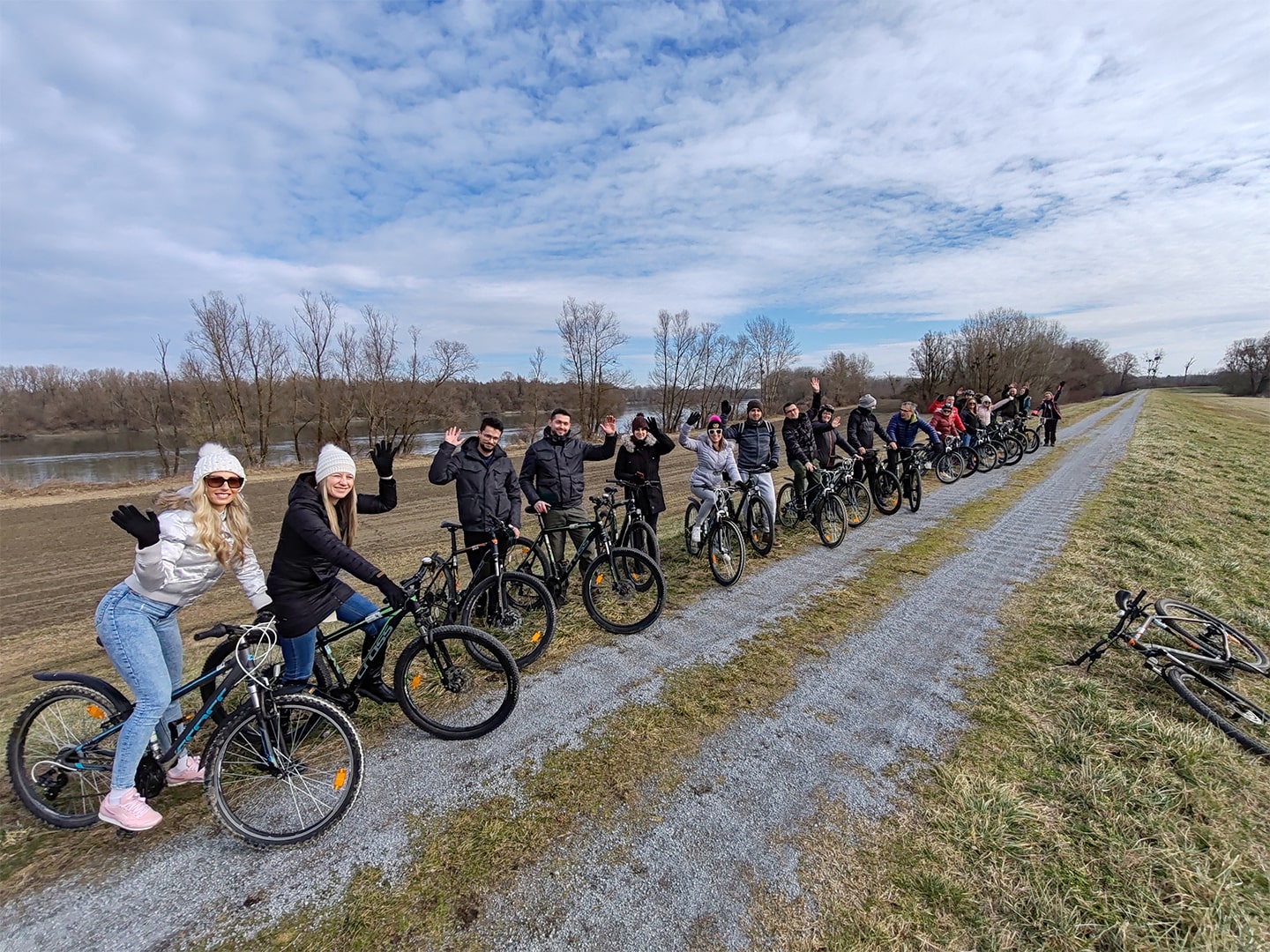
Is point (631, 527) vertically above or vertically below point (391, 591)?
below

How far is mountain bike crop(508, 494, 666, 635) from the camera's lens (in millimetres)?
4531

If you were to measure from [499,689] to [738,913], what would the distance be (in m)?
1.97

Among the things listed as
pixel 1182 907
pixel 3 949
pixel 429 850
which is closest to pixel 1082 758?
pixel 1182 907

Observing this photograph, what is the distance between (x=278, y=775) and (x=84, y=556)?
12.9 m

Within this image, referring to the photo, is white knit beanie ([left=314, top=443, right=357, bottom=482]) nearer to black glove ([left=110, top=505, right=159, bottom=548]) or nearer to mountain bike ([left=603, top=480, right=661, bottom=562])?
black glove ([left=110, top=505, right=159, bottom=548])

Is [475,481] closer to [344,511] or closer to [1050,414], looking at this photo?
[344,511]

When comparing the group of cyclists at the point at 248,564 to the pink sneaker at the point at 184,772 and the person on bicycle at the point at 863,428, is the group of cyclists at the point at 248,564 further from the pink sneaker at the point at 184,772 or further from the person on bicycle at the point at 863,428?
the person on bicycle at the point at 863,428

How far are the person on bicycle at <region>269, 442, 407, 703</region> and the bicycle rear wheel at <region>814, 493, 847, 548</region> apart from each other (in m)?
5.42

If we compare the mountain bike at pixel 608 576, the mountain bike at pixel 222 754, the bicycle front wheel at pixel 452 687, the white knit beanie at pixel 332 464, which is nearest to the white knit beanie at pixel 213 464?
the white knit beanie at pixel 332 464

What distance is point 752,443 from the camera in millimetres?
7094

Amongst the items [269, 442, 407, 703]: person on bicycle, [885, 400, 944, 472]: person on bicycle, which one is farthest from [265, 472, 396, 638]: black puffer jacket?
[885, 400, 944, 472]: person on bicycle

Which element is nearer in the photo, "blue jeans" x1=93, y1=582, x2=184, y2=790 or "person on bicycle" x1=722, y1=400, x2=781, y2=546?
"blue jeans" x1=93, y1=582, x2=184, y2=790

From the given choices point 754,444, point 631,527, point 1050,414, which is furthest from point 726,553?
point 1050,414

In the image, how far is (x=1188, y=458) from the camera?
13.7 m
